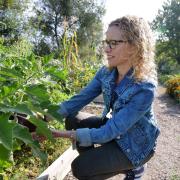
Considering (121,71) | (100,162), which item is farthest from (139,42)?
(100,162)

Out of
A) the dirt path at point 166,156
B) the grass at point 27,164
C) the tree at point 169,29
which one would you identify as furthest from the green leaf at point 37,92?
the tree at point 169,29

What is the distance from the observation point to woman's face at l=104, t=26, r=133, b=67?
282 cm

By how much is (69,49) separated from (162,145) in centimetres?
367

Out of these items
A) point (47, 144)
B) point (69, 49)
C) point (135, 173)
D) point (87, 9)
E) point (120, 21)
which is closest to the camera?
point (120, 21)

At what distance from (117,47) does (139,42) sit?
16 centimetres

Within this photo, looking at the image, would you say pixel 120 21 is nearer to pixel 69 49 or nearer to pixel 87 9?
pixel 69 49

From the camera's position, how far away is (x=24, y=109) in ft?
5.81

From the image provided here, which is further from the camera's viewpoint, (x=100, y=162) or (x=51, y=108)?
(x=100, y=162)

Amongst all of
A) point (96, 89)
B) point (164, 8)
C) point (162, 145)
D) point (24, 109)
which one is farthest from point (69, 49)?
point (164, 8)

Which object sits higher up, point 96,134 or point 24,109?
point 24,109

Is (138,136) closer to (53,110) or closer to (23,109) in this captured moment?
(53,110)

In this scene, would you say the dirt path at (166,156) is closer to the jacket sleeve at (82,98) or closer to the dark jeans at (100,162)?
the jacket sleeve at (82,98)

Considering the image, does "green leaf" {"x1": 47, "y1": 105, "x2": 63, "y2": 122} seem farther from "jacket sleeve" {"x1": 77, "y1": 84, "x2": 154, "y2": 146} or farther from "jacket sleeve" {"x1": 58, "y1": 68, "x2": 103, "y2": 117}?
"jacket sleeve" {"x1": 58, "y1": 68, "x2": 103, "y2": 117}

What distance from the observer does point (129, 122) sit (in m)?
2.69
